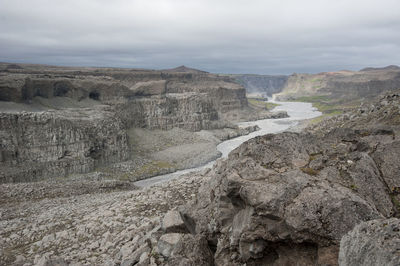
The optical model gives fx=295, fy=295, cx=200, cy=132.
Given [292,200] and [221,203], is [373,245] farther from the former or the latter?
[221,203]

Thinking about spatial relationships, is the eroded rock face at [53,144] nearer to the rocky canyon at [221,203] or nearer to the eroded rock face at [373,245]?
the rocky canyon at [221,203]

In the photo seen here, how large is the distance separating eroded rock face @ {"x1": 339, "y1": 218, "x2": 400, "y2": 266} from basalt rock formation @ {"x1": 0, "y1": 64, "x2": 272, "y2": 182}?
40.8m

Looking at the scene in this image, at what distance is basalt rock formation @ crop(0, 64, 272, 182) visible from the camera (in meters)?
40.7

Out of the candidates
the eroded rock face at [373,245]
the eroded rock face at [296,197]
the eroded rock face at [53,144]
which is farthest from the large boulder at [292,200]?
the eroded rock face at [53,144]

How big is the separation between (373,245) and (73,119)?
47.0 metres

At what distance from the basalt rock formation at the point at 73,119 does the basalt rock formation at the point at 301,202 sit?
3654 cm

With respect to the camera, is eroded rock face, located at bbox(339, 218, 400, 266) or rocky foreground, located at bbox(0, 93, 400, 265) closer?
eroded rock face, located at bbox(339, 218, 400, 266)

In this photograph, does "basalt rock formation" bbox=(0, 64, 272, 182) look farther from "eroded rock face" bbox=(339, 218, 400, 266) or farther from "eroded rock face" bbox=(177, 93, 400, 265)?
"eroded rock face" bbox=(339, 218, 400, 266)

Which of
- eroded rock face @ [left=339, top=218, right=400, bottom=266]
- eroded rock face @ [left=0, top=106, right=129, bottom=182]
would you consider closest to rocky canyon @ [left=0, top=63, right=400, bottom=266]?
eroded rock face @ [left=339, top=218, right=400, bottom=266]

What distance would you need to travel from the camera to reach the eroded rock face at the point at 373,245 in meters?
5.25

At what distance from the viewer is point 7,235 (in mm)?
19594

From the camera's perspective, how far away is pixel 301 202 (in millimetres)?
8078

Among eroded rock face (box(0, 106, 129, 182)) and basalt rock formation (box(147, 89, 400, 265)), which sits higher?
basalt rock formation (box(147, 89, 400, 265))

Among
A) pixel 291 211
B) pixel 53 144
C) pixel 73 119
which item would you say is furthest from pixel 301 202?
pixel 73 119
